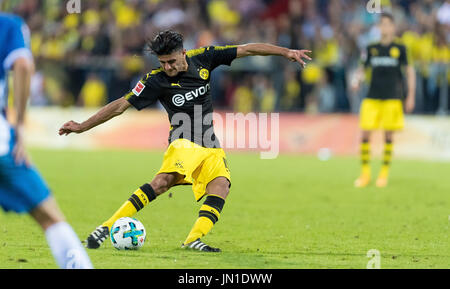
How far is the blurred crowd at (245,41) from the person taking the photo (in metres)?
19.6

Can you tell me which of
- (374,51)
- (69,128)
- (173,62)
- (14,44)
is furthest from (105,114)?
(374,51)

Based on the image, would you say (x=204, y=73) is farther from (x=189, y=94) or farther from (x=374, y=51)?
(x=374, y=51)

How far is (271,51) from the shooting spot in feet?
24.7

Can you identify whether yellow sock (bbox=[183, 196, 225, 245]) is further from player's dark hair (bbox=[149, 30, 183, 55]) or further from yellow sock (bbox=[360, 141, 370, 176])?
yellow sock (bbox=[360, 141, 370, 176])

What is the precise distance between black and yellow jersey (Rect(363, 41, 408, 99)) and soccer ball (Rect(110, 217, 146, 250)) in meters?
7.44

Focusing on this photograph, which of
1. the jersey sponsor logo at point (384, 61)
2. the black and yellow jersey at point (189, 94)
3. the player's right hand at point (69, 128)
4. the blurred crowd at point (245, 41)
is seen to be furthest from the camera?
the blurred crowd at point (245, 41)

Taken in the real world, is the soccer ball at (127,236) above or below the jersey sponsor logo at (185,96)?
below

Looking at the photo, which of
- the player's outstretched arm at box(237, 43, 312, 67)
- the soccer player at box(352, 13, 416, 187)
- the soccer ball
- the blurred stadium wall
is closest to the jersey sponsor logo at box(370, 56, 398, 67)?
the soccer player at box(352, 13, 416, 187)

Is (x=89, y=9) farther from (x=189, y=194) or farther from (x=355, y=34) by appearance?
(x=189, y=194)

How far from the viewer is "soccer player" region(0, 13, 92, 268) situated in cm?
455

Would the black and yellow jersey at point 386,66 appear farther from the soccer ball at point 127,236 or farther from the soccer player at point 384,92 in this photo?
the soccer ball at point 127,236

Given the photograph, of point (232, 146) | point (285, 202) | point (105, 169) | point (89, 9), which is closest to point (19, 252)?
point (285, 202)

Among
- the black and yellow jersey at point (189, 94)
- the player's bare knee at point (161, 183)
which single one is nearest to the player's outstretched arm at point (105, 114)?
the black and yellow jersey at point (189, 94)

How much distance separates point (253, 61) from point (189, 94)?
14.4 metres
